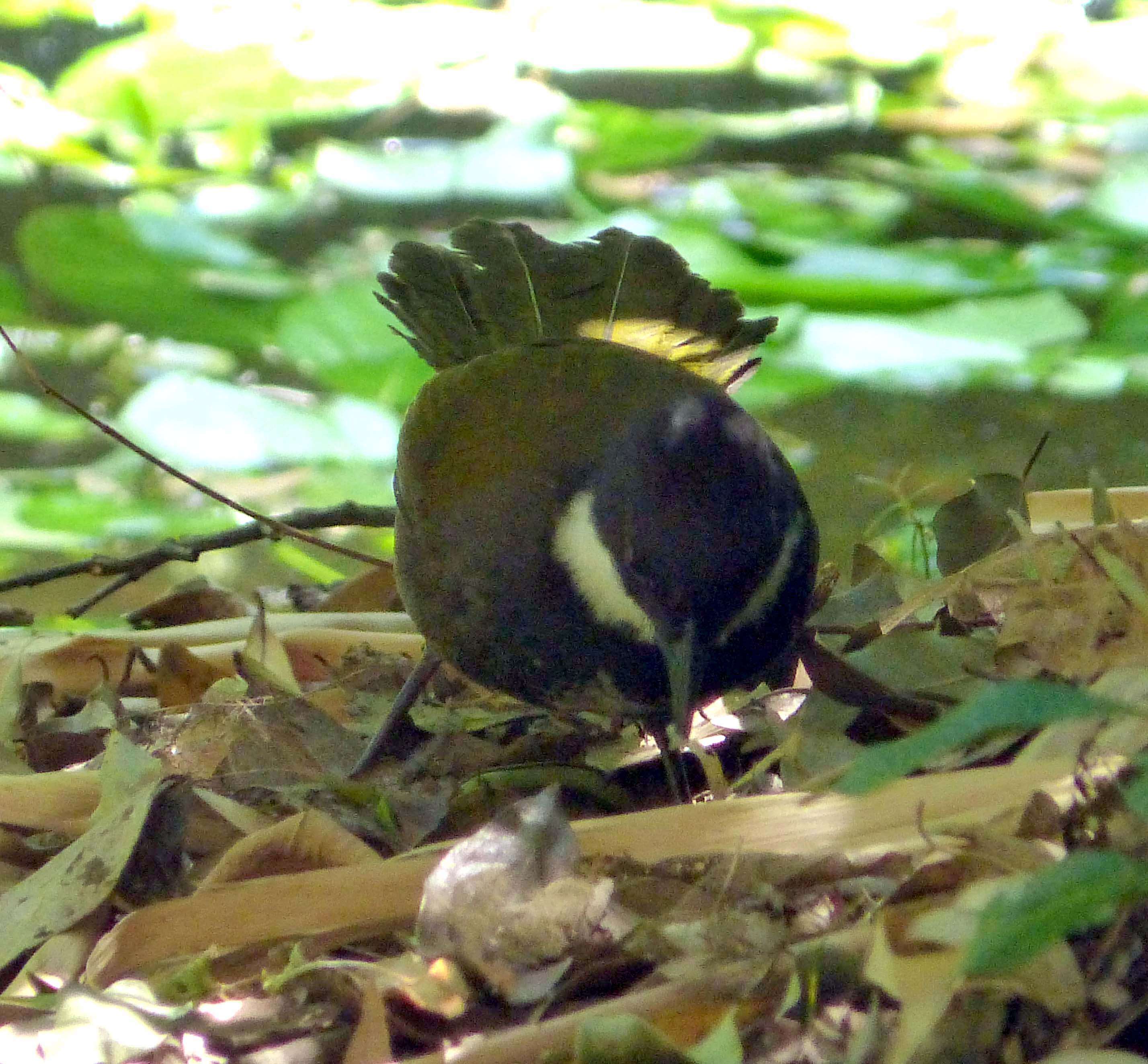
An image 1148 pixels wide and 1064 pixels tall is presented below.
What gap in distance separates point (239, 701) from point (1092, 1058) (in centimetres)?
136

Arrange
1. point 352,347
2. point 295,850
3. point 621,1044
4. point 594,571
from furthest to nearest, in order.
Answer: point 352,347
point 594,571
point 295,850
point 621,1044

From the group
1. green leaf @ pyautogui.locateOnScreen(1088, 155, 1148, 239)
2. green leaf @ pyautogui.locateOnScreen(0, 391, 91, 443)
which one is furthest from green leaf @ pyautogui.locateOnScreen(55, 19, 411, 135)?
green leaf @ pyautogui.locateOnScreen(1088, 155, 1148, 239)

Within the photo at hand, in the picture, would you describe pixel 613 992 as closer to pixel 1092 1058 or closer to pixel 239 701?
pixel 1092 1058

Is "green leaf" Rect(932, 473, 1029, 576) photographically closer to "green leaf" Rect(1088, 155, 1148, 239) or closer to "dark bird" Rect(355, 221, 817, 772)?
"dark bird" Rect(355, 221, 817, 772)

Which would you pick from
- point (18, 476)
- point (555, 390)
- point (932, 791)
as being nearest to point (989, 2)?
point (18, 476)

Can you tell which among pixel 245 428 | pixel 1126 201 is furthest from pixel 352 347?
pixel 1126 201

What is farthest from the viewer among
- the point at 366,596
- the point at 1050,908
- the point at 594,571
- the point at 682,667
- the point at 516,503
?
the point at 366,596

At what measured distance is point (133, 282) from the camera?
5.30m

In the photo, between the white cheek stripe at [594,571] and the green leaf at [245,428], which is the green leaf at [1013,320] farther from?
the white cheek stripe at [594,571]

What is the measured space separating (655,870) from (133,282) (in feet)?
14.2

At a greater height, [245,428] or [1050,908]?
[1050,908]

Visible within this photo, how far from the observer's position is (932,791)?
1439 millimetres

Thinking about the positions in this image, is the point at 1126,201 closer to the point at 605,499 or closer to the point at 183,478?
the point at 183,478

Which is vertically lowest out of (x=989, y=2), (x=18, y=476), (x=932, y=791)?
(x=18, y=476)
